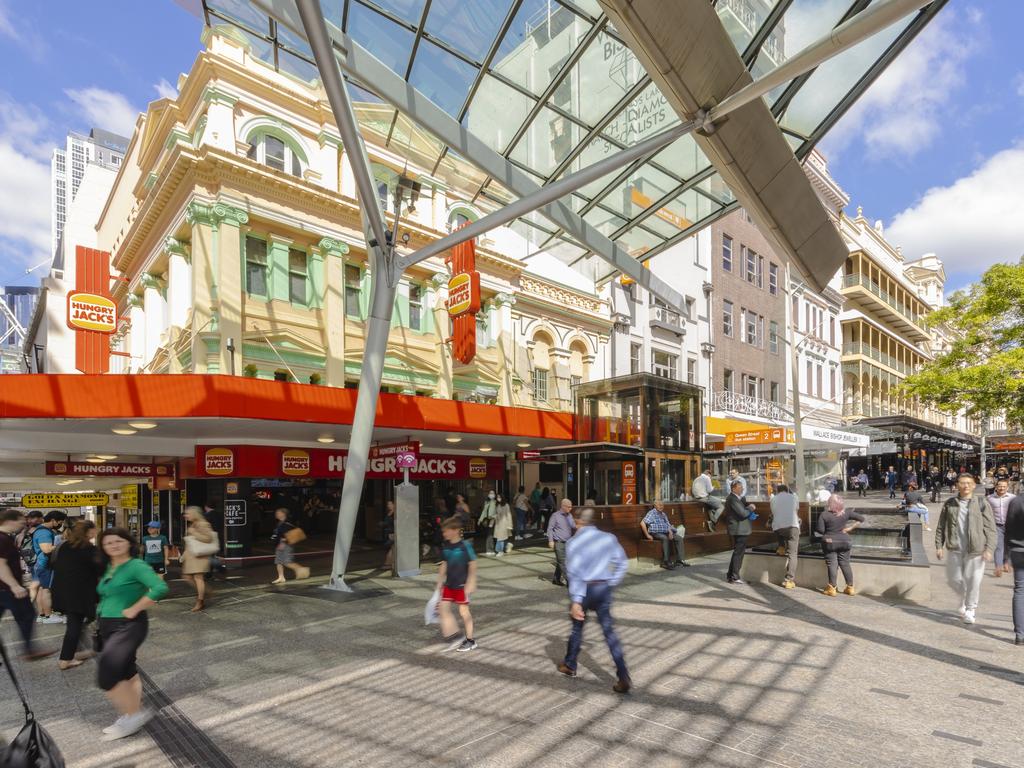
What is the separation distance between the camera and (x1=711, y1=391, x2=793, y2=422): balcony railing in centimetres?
3322

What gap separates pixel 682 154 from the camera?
1318cm

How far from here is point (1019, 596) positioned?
284 inches

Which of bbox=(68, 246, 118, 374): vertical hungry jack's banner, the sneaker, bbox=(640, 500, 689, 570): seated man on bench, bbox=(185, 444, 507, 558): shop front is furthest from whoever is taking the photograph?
bbox=(68, 246, 118, 374): vertical hungry jack's banner

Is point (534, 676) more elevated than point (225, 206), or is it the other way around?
point (225, 206)

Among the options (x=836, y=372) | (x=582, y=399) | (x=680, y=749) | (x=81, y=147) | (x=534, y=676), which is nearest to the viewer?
(x=680, y=749)

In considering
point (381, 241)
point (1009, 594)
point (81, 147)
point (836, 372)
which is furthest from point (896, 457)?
point (81, 147)

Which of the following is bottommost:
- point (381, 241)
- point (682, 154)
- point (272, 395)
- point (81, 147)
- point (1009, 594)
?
point (1009, 594)

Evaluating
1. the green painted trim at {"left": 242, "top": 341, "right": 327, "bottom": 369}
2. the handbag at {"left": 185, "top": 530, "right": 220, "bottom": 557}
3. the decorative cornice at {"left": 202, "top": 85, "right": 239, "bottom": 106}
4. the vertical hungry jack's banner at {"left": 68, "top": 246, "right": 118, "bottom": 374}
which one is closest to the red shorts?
the handbag at {"left": 185, "top": 530, "right": 220, "bottom": 557}

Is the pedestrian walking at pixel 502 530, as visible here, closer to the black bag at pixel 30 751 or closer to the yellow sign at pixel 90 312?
the black bag at pixel 30 751

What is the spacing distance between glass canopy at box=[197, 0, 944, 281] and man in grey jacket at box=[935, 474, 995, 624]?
20.5ft

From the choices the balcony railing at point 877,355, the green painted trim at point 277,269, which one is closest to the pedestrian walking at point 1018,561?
the green painted trim at point 277,269

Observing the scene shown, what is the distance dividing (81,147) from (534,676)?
802ft

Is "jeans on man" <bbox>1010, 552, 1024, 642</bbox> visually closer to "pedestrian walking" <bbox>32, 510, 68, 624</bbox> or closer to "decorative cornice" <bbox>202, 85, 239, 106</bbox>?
"pedestrian walking" <bbox>32, 510, 68, 624</bbox>

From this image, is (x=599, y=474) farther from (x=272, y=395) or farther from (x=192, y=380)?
(x=192, y=380)
